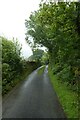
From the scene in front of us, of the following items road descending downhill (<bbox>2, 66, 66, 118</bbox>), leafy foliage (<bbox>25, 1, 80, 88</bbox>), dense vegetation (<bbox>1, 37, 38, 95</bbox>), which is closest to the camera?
road descending downhill (<bbox>2, 66, 66, 118</bbox>)

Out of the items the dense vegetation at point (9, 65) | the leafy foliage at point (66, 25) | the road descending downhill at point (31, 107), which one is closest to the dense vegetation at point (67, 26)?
the leafy foliage at point (66, 25)

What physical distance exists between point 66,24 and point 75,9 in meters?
1.21

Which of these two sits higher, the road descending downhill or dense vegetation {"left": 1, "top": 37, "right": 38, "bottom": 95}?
dense vegetation {"left": 1, "top": 37, "right": 38, "bottom": 95}

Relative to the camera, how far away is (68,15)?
14.0 meters

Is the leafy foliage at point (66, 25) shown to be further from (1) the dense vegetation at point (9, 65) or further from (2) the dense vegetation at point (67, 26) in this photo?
(1) the dense vegetation at point (9, 65)

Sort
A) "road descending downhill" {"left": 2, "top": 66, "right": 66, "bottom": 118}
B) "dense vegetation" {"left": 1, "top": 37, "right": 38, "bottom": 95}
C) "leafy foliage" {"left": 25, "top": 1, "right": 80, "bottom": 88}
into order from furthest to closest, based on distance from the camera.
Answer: "dense vegetation" {"left": 1, "top": 37, "right": 38, "bottom": 95} → "leafy foliage" {"left": 25, "top": 1, "right": 80, "bottom": 88} → "road descending downhill" {"left": 2, "top": 66, "right": 66, "bottom": 118}

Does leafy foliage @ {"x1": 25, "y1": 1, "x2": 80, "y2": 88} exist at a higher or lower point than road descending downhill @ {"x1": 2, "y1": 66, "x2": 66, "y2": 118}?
higher

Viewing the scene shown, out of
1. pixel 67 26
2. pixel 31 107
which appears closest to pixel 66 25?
pixel 67 26

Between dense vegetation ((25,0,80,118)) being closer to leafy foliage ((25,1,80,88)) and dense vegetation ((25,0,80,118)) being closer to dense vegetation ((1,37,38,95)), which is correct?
leafy foliage ((25,1,80,88))

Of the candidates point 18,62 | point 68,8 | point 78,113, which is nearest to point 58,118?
point 78,113

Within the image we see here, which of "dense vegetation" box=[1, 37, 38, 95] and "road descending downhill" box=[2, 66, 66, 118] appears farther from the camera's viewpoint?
"dense vegetation" box=[1, 37, 38, 95]

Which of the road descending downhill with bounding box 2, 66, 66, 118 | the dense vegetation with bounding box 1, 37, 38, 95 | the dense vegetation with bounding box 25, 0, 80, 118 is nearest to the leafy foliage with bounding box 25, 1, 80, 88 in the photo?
the dense vegetation with bounding box 25, 0, 80, 118

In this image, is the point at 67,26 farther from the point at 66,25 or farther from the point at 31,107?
the point at 31,107

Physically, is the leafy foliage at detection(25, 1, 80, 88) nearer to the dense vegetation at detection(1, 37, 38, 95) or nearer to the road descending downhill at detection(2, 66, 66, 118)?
the road descending downhill at detection(2, 66, 66, 118)
